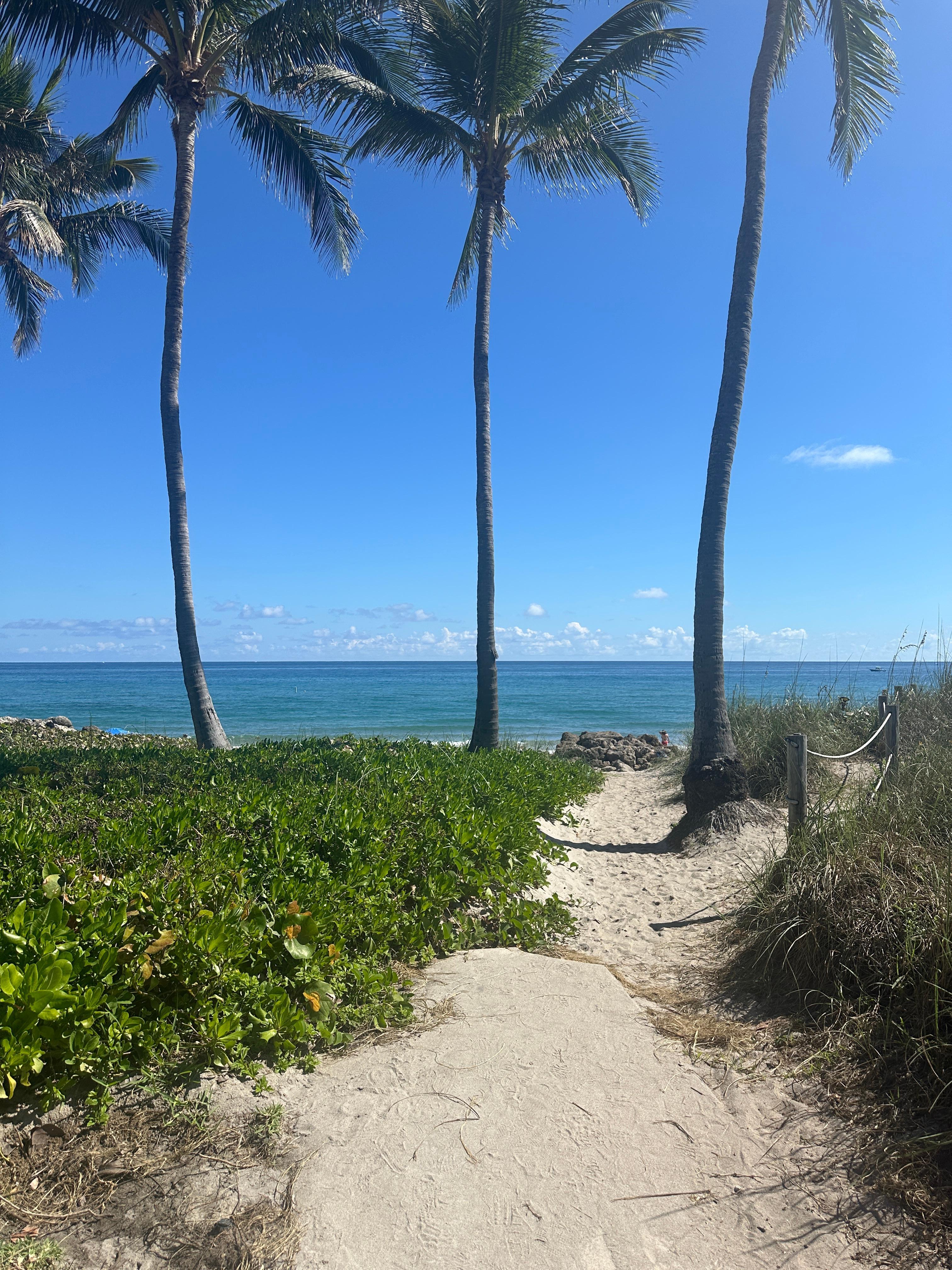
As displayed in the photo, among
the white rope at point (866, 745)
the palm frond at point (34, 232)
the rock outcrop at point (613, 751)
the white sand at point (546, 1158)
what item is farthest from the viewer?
the rock outcrop at point (613, 751)

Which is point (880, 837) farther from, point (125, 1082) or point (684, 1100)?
point (125, 1082)

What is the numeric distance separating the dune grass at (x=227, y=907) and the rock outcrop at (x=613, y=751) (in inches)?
347

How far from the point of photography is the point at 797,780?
572cm

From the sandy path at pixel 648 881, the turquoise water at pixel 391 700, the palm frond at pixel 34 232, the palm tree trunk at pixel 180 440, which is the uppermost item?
the palm frond at pixel 34 232

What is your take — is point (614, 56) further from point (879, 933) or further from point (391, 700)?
point (391, 700)

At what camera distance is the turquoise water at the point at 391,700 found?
2897 cm

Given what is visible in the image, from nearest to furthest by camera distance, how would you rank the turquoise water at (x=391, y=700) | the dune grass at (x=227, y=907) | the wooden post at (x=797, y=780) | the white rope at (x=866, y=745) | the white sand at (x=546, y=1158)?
the white sand at (x=546, y=1158), the dune grass at (x=227, y=907), the wooden post at (x=797, y=780), the white rope at (x=866, y=745), the turquoise water at (x=391, y=700)

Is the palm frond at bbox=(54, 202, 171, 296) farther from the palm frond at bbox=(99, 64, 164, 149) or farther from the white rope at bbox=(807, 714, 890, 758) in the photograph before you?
the white rope at bbox=(807, 714, 890, 758)

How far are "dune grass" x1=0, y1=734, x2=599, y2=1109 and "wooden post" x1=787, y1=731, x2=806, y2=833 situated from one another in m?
1.95

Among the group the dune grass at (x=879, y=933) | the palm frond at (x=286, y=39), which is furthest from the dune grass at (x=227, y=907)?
the palm frond at (x=286, y=39)

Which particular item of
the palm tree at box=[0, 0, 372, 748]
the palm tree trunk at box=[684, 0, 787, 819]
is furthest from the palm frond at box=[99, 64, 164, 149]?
the palm tree trunk at box=[684, 0, 787, 819]

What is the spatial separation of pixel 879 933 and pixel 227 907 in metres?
3.11

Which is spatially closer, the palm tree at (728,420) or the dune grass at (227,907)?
the dune grass at (227,907)

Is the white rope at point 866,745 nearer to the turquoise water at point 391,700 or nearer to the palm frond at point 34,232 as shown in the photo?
the turquoise water at point 391,700
